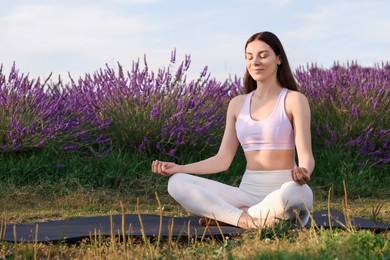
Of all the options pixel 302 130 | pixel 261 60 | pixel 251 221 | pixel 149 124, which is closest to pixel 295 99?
pixel 302 130

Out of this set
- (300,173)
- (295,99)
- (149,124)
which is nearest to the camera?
(300,173)

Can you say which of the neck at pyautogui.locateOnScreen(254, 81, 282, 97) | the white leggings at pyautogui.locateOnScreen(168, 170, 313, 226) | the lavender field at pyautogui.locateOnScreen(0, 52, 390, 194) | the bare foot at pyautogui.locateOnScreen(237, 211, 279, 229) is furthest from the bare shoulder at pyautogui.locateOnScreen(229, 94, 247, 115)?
the lavender field at pyautogui.locateOnScreen(0, 52, 390, 194)

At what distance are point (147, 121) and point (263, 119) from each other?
3097 millimetres

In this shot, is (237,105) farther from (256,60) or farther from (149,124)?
(149,124)

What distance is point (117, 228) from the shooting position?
485 cm

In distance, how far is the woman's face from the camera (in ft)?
15.6

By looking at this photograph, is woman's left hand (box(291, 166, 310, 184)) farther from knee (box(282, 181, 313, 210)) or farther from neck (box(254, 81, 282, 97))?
neck (box(254, 81, 282, 97))

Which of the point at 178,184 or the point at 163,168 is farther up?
the point at 163,168

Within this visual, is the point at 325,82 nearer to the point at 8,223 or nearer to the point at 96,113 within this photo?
the point at 96,113

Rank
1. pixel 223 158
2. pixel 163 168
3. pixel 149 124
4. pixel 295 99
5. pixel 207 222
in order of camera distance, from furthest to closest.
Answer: pixel 149 124 → pixel 223 158 → pixel 207 222 → pixel 295 99 → pixel 163 168

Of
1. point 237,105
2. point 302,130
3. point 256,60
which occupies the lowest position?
point 302,130

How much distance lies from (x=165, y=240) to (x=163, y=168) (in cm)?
45

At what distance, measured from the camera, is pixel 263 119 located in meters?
4.76

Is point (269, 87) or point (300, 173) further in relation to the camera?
point (269, 87)
